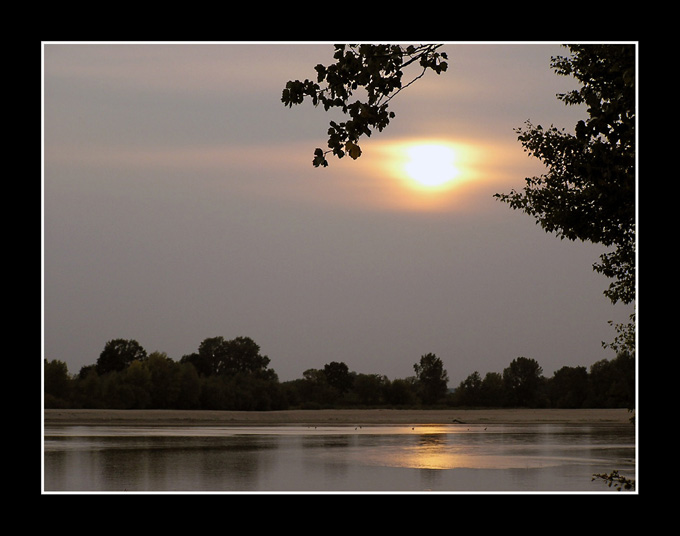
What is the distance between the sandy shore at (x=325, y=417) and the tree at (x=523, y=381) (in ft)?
15.0

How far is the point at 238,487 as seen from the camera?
88.0 feet

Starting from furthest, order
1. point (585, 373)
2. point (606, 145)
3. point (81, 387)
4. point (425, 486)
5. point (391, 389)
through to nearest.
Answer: point (391, 389)
point (585, 373)
point (81, 387)
point (425, 486)
point (606, 145)

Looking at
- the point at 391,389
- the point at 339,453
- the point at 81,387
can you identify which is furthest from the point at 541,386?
the point at 339,453

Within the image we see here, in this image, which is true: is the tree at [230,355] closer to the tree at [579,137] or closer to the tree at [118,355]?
the tree at [118,355]

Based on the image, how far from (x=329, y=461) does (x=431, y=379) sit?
6752cm

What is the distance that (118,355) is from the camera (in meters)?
101

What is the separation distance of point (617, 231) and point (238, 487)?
16.5m

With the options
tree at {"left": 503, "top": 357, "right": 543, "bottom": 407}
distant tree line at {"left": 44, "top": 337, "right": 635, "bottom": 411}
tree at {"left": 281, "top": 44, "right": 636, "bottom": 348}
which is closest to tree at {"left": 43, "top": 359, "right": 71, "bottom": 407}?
distant tree line at {"left": 44, "top": 337, "right": 635, "bottom": 411}

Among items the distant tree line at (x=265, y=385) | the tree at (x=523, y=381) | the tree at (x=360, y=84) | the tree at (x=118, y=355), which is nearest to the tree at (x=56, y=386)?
the distant tree line at (x=265, y=385)

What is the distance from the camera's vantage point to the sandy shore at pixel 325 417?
7156cm
